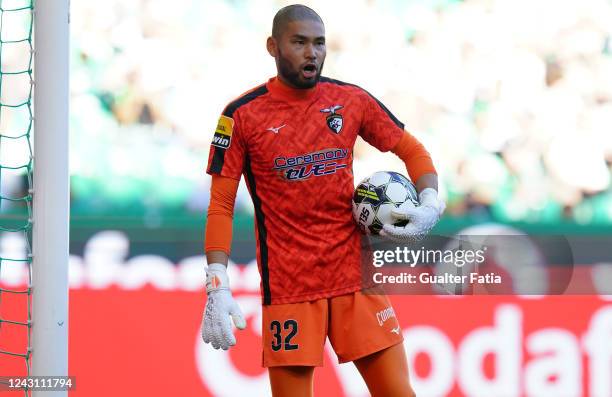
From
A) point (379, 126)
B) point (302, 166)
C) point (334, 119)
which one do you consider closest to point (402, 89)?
point (379, 126)

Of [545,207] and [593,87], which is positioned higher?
[593,87]

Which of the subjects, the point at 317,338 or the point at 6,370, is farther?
the point at 6,370

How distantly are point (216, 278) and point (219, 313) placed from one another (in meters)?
0.11

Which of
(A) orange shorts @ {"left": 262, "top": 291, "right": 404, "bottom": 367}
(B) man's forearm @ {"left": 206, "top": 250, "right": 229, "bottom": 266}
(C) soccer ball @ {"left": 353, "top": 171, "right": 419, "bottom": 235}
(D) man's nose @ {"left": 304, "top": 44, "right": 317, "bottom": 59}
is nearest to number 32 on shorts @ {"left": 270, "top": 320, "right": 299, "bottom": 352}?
(A) orange shorts @ {"left": 262, "top": 291, "right": 404, "bottom": 367}

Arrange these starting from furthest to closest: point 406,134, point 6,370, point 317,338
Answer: point 6,370, point 406,134, point 317,338

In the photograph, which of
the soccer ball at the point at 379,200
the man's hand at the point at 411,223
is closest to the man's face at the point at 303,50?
the soccer ball at the point at 379,200

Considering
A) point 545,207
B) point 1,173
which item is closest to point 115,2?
point 1,173

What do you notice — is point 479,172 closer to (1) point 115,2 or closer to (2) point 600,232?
(2) point 600,232

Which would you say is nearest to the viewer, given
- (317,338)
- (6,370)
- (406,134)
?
(317,338)

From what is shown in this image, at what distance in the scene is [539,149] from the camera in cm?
566

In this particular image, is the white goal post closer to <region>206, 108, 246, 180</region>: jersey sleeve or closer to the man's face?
<region>206, 108, 246, 180</region>: jersey sleeve

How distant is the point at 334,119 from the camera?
3.38m

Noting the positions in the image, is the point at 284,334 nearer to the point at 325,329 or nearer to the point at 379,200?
the point at 325,329

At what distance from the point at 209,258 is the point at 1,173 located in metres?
2.39
